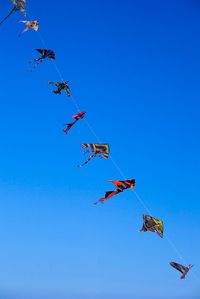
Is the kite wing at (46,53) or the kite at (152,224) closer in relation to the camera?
the kite at (152,224)

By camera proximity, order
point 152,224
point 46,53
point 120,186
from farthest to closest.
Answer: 1. point 46,53
2. point 152,224
3. point 120,186

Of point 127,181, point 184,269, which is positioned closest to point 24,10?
point 127,181

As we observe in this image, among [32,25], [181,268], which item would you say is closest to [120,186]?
[181,268]

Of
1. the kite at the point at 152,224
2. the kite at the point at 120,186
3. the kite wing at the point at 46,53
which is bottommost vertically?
the kite at the point at 152,224

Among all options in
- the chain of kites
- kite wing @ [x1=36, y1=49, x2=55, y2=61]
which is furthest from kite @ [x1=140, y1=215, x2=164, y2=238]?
kite wing @ [x1=36, y1=49, x2=55, y2=61]

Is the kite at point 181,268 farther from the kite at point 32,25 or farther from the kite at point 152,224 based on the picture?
the kite at point 32,25

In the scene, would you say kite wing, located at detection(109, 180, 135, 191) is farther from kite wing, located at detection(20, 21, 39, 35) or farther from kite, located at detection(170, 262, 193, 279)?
kite wing, located at detection(20, 21, 39, 35)

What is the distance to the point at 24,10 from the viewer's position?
79.5 ft

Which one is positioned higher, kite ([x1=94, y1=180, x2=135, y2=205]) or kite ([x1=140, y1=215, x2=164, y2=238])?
kite ([x1=94, y1=180, x2=135, y2=205])

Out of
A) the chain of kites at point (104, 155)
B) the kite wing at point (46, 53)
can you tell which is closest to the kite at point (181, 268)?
the chain of kites at point (104, 155)

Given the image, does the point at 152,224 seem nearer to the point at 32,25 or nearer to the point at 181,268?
the point at 181,268

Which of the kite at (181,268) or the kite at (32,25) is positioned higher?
the kite at (32,25)

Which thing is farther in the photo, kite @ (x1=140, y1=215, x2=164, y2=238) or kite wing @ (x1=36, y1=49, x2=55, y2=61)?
kite wing @ (x1=36, y1=49, x2=55, y2=61)

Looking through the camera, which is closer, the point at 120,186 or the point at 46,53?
the point at 120,186
